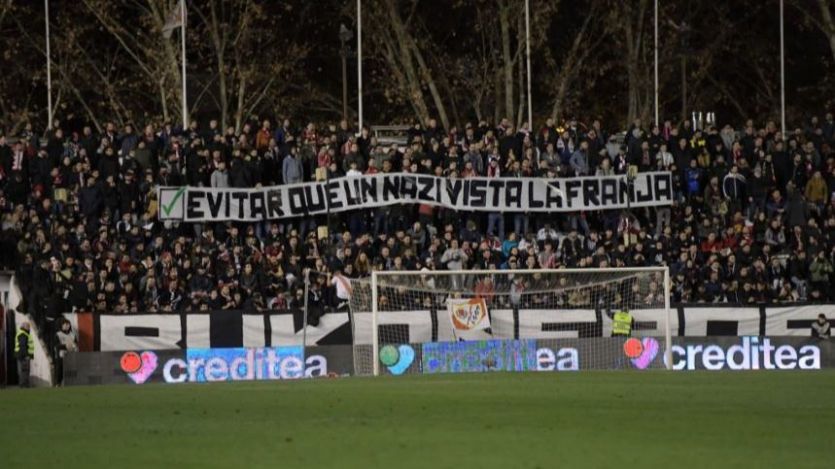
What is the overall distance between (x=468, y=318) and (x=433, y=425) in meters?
14.5

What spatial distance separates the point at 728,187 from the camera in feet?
124

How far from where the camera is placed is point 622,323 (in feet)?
105

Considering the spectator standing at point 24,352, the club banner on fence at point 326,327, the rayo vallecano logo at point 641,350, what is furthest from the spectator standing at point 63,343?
the rayo vallecano logo at point 641,350

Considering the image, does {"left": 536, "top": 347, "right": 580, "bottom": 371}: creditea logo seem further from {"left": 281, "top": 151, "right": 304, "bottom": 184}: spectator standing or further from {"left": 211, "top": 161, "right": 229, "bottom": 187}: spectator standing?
{"left": 211, "top": 161, "right": 229, "bottom": 187}: spectator standing

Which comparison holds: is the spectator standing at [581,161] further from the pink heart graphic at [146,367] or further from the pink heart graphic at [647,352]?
the pink heart graphic at [146,367]

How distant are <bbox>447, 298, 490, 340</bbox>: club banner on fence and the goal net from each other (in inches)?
0.7

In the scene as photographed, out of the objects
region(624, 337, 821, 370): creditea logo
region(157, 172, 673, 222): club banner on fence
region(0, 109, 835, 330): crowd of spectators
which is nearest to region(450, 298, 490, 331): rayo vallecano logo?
region(0, 109, 835, 330): crowd of spectators

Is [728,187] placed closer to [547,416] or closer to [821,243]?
[821,243]

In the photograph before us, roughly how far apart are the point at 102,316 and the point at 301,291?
4149mm

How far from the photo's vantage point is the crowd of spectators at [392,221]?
34.8 metres

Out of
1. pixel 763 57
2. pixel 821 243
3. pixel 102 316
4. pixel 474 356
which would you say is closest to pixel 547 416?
pixel 474 356

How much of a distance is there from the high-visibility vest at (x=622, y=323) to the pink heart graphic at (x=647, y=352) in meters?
0.42

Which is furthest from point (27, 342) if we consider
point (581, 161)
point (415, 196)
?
point (581, 161)

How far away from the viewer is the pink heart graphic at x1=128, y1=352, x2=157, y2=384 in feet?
103
